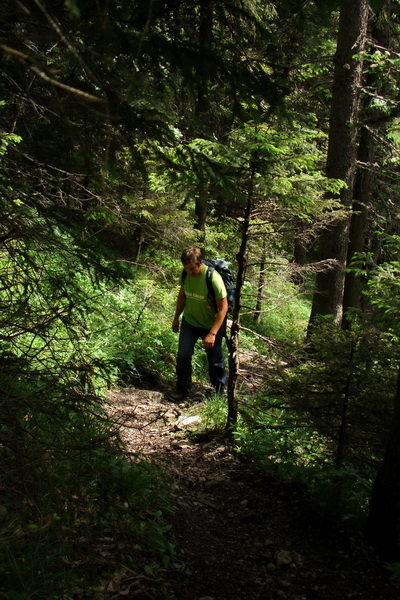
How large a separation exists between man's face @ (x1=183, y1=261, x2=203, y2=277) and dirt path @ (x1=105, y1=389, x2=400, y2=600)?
2282 millimetres

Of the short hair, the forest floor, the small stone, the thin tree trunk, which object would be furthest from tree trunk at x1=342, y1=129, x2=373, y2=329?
the small stone

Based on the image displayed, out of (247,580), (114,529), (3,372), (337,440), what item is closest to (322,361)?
(337,440)

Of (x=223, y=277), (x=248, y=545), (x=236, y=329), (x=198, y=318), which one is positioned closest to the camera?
(x=248, y=545)

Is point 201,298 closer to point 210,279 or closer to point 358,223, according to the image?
point 210,279

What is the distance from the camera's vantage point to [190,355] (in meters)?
6.81

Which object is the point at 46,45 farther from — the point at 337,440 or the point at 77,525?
the point at 337,440

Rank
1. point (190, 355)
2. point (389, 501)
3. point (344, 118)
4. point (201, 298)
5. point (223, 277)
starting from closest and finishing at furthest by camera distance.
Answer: point (389, 501)
point (223, 277)
point (201, 298)
point (190, 355)
point (344, 118)

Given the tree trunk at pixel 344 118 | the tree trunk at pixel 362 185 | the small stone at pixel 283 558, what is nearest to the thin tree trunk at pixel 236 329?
the small stone at pixel 283 558

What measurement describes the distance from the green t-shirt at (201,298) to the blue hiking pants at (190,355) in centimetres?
13

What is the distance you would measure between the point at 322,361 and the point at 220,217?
6.58 ft

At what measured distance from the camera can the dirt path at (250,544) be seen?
3.39 meters

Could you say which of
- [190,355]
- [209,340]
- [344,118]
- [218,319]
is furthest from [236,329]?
[344,118]

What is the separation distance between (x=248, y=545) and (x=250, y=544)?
0.9 inches

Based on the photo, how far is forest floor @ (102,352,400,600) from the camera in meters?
3.36
